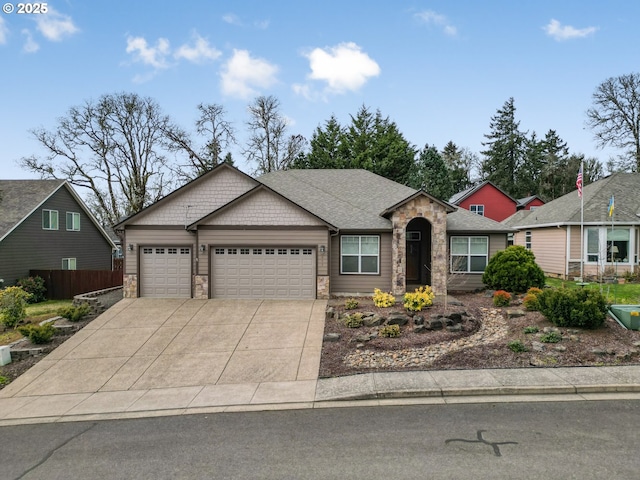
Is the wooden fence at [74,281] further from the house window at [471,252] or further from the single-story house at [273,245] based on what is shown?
the house window at [471,252]

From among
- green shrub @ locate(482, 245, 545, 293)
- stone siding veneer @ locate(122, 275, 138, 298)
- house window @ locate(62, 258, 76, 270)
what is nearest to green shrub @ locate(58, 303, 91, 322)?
stone siding veneer @ locate(122, 275, 138, 298)

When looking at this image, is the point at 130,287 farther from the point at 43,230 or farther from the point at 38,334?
the point at 43,230

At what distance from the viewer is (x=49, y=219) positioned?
24781 mm

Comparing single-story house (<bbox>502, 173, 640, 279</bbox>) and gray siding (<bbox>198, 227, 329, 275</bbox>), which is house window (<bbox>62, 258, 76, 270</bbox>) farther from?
single-story house (<bbox>502, 173, 640, 279</bbox>)

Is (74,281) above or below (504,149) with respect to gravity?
below

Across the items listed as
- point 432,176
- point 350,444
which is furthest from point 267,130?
point 350,444

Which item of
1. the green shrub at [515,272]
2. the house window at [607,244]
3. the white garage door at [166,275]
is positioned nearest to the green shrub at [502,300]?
the green shrub at [515,272]

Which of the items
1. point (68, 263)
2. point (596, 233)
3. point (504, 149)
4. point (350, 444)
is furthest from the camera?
point (504, 149)

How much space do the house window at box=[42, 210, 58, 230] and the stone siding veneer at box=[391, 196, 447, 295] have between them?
21.5m

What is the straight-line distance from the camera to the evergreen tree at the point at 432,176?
3616cm

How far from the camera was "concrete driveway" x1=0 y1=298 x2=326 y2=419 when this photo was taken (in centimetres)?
841

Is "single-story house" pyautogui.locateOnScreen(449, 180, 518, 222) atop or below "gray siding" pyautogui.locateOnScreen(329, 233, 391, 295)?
atop

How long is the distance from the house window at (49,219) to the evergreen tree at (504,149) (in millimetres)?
52302

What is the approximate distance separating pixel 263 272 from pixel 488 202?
97.0 feet
